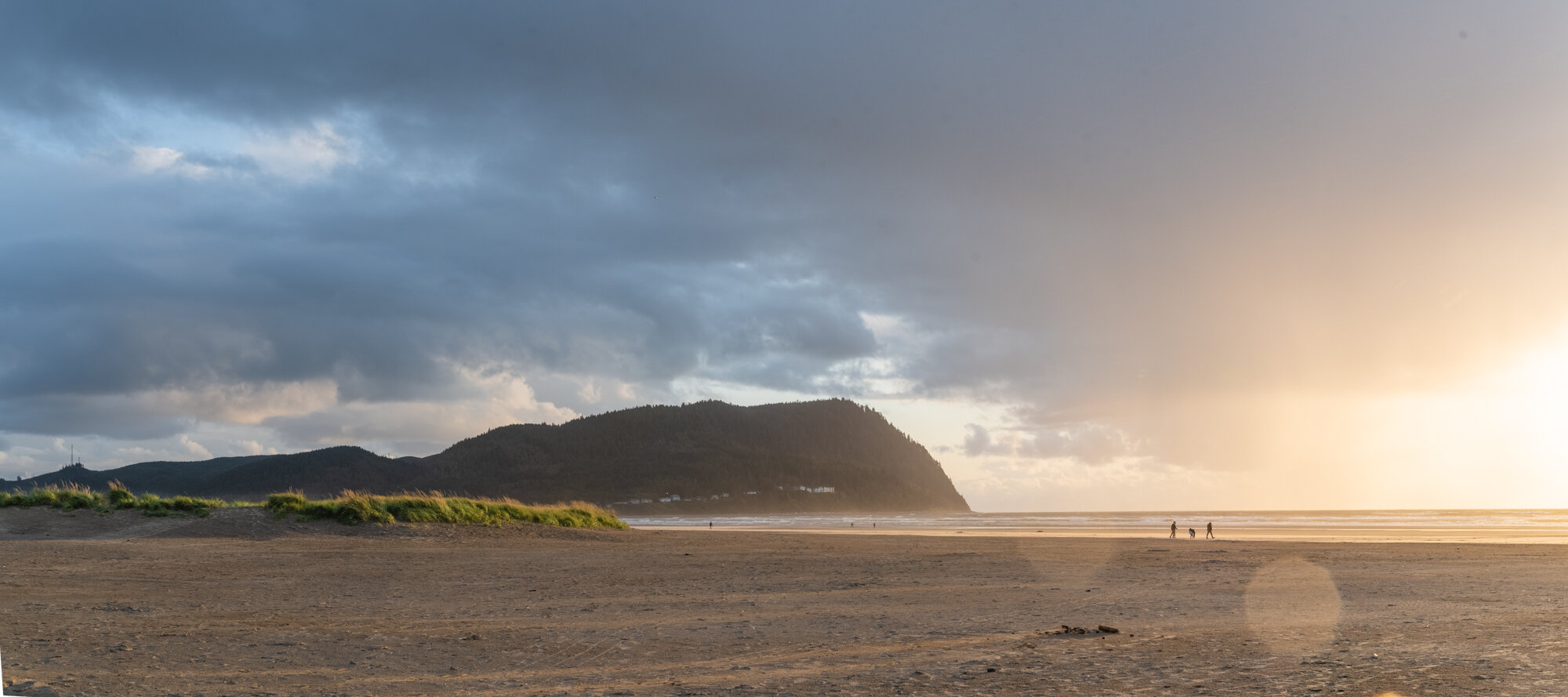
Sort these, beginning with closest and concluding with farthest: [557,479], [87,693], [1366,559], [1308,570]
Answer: [87,693]
[1308,570]
[1366,559]
[557,479]

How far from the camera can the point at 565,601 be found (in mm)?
14852

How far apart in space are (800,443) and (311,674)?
186 meters

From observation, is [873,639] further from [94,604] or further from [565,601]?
[94,604]

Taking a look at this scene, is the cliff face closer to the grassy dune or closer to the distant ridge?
the distant ridge

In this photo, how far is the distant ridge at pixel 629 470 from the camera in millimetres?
150375

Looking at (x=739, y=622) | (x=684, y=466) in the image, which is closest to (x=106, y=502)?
(x=739, y=622)

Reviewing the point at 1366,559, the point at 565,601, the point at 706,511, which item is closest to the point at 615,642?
the point at 565,601

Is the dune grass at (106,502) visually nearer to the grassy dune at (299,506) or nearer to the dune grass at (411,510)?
the grassy dune at (299,506)

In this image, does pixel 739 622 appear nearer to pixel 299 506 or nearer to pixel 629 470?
pixel 299 506

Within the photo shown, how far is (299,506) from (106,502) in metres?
5.61

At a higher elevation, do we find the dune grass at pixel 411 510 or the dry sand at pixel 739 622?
the dune grass at pixel 411 510

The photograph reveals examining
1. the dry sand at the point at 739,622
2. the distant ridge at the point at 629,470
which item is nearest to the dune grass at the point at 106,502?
the dry sand at the point at 739,622

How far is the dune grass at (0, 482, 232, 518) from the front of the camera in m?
27.5

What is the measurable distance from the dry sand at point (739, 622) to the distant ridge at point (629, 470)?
123322mm
